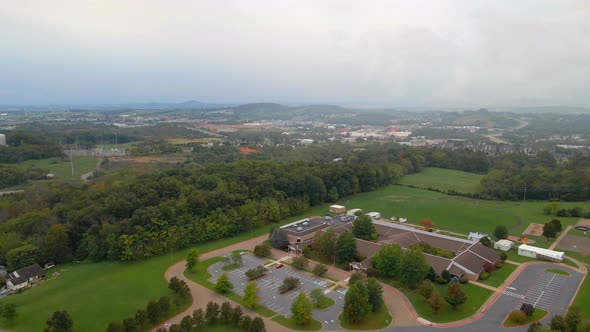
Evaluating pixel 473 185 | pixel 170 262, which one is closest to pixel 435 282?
pixel 170 262

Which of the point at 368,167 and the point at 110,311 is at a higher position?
the point at 368,167

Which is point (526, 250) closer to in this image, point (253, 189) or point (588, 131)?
point (253, 189)

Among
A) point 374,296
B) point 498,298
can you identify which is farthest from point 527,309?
point 374,296

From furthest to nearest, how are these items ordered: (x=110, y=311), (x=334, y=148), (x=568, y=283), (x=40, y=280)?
(x=334, y=148) < (x=40, y=280) < (x=568, y=283) < (x=110, y=311)

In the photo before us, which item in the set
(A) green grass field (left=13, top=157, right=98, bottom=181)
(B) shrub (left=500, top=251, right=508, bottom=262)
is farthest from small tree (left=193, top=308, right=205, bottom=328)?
(A) green grass field (left=13, top=157, right=98, bottom=181)

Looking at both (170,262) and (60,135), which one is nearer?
(170,262)
